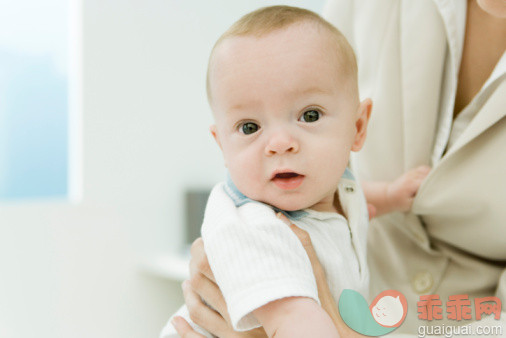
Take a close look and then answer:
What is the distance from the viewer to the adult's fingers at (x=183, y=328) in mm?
650

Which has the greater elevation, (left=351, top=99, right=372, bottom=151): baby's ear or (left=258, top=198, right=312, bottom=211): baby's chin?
(left=351, top=99, right=372, bottom=151): baby's ear

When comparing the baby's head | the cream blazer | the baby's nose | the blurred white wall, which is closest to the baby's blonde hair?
the baby's head

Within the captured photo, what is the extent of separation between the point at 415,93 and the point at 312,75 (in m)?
0.36

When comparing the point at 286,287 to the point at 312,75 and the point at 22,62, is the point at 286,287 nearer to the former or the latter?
the point at 312,75

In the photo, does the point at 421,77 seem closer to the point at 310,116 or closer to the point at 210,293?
the point at 310,116

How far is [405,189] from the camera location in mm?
812

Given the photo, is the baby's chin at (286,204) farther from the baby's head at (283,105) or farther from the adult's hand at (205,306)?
the adult's hand at (205,306)

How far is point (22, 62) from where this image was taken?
208 cm

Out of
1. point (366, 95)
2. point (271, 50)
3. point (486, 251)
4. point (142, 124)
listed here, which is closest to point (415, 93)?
point (366, 95)

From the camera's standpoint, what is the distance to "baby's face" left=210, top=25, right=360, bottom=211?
21.6 inches

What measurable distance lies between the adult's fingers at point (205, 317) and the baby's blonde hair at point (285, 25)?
29cm

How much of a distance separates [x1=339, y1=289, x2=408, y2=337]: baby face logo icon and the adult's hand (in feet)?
0.38

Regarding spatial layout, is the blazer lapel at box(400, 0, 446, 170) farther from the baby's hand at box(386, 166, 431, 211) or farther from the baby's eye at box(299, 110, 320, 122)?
the baby's eye at box(299, 110, 320, 122)

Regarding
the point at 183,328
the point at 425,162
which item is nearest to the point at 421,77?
the point at 425,162
